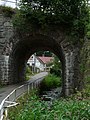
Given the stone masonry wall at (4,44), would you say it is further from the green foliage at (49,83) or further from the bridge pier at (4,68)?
the green foliage at (49,83)

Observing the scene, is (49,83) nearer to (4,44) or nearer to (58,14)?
(4,44)

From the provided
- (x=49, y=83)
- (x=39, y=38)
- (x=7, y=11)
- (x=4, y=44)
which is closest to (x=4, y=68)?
(x=4, y=44)

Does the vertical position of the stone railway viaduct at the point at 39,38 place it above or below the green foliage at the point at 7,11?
below

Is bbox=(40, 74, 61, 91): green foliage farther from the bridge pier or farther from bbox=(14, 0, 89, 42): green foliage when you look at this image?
bbox=(14, 0, 89, 42): green foliage

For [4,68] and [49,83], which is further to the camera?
[49,83]

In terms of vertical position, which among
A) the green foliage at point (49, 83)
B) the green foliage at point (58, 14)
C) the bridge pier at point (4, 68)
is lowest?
the green foliage at point (49, 83)

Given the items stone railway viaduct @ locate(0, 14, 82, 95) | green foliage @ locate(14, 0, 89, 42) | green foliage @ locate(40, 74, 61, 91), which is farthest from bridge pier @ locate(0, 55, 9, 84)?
green foliage @ locate(40, 74, 61, 91)

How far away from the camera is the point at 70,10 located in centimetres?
2053

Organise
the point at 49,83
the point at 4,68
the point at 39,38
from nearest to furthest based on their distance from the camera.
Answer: the point at 4,68 → the point at 39,38 → the point at 49,83

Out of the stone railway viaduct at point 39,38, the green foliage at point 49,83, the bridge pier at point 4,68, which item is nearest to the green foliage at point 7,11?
the stone railway viaduct at point 39,38

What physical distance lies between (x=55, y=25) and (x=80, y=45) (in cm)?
211

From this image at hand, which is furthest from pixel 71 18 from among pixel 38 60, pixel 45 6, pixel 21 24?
pixel 38 60

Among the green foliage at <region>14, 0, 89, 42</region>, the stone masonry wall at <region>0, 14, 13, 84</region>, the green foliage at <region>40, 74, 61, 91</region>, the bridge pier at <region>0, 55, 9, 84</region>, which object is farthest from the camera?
the green foliage at <region>40, 74, 61, 91</region>

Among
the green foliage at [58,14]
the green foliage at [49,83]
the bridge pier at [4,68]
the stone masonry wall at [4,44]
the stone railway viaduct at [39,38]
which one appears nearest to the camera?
the green foliage at [58,14]
